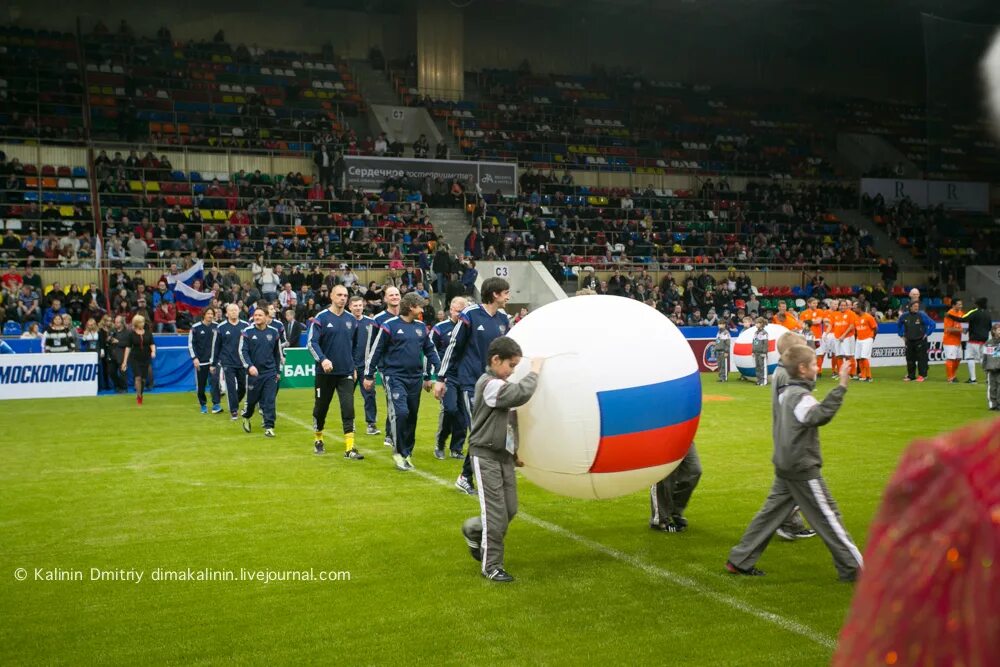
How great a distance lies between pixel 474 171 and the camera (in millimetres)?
35656

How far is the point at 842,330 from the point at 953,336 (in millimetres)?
2503

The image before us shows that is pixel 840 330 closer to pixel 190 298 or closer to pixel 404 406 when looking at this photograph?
pixel 404 406

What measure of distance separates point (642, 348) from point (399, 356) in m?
5.34

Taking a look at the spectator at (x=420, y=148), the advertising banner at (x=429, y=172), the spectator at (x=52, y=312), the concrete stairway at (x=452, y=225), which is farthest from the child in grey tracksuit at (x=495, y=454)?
the spectator at (x=420, y=148)

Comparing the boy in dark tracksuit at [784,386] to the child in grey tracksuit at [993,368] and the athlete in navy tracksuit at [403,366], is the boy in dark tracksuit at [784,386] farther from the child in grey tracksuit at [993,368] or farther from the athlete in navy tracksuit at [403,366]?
the child in grey tracksuit at [993,368]

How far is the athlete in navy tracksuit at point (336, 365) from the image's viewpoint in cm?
1234

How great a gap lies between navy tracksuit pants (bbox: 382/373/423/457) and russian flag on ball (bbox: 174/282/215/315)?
1442cm

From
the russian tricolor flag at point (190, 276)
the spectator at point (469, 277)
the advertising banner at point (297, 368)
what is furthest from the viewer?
the spectator at point (469, 277)

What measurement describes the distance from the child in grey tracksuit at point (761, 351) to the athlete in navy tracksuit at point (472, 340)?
12866 mm

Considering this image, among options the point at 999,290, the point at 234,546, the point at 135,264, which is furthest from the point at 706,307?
the point at 234,546

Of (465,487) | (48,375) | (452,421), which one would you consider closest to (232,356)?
(452,421)

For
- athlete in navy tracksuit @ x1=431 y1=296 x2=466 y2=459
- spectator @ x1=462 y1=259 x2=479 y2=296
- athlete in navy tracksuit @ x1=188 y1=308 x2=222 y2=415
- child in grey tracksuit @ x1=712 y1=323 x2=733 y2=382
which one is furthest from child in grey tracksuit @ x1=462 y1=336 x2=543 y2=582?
spectator @ x1=462 y1=259 x2=479 y2=296

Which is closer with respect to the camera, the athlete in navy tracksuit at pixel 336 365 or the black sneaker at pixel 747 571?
the black sneaker at pixel 747 571

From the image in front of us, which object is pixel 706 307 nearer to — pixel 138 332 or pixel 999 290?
pixel 999 290
